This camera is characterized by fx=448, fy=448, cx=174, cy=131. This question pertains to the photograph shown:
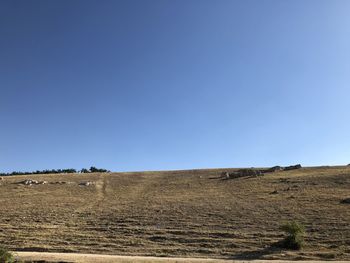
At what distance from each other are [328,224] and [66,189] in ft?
115

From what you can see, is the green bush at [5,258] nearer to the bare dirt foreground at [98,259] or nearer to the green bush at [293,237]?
the bare dirt foreground at [98,259]

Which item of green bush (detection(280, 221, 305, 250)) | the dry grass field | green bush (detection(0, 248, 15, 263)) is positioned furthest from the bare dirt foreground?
green bush (detection(280, 221, 305, 250))

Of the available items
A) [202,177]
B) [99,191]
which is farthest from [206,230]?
[202,177]

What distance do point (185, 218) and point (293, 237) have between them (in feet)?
36.3

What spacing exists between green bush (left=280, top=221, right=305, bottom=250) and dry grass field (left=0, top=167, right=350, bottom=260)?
2.17 feet

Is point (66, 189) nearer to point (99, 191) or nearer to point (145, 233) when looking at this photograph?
point (99, 191)

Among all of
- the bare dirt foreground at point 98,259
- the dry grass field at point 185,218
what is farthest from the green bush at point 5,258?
the dry grass field at point 185,218

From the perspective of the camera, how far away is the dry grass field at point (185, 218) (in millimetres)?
27859

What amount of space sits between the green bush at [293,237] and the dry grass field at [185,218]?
0.66 meters

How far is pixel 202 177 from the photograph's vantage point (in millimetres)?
67688

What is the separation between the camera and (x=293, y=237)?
27.3 m

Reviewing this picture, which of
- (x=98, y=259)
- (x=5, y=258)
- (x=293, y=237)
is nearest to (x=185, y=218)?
(x=293, y=237)

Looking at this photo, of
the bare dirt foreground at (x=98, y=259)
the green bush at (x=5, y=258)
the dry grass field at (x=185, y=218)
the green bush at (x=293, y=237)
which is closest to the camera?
the green bush at (x=5, y=258)

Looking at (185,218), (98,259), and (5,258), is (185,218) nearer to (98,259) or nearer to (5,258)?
(98,259)
